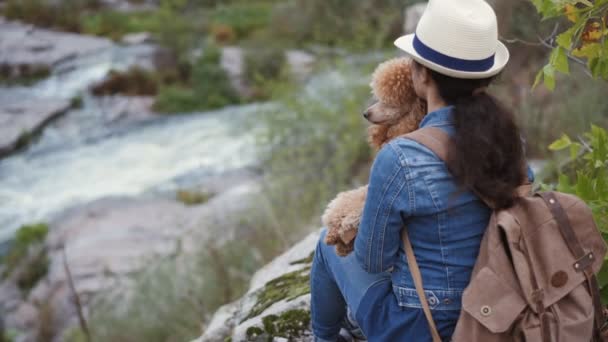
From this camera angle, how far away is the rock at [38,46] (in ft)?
52.3

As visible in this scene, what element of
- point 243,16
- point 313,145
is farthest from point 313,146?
point 243,16

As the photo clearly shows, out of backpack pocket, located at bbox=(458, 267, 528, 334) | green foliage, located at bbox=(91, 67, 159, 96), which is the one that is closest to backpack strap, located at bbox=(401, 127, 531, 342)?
backpack pocket, located at bbox=(458, 267, 528, 334)

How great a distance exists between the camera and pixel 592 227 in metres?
1.86

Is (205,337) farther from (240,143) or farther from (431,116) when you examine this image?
(240,143)

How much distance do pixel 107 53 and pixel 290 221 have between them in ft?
41.0

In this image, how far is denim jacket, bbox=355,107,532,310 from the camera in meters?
1.82

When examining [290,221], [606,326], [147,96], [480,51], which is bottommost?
[147,96]

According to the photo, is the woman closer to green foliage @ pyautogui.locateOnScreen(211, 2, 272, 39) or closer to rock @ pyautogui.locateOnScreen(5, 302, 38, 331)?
rock @ pyautogui.locateOnScreen(5, 302, 38, 331)

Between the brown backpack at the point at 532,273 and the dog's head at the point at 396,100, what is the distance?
26 cm

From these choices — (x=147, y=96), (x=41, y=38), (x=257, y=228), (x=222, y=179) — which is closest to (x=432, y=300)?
(x=257, y=228)

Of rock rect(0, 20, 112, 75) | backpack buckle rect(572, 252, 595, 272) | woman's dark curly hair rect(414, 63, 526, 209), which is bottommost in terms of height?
rock rect(0, 20, 112, 75)

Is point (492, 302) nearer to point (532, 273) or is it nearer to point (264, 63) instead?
point (532, 273)

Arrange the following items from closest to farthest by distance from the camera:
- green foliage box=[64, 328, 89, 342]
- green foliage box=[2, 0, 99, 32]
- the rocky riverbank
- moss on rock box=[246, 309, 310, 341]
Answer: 1. moss on rock box=[246, 309, 310, 341]
2. green foliage box=[64, 328, 89, 342]
3. the rocky riverbank
4. green foliage box=[2, 0, 99, 32]

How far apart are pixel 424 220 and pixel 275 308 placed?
1296mm
